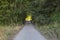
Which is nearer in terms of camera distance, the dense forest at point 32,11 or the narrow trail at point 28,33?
the narrow trail at point 28,33

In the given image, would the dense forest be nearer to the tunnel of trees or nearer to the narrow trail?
the tunnel of trees

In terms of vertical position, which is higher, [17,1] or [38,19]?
[17,1]

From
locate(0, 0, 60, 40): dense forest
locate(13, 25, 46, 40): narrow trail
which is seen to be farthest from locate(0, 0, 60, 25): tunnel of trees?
locate(13, 25, 46, 40): narrow trail

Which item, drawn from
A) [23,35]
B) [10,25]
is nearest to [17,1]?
[10,25]

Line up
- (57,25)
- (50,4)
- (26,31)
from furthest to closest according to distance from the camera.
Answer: (50,4)
(57,25)
(26,31)

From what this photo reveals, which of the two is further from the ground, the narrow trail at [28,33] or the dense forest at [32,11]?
the narrow trail at [28,33]

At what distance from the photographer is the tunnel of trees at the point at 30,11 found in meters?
2.87

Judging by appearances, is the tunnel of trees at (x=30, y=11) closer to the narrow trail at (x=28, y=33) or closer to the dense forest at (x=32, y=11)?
the dense forest at (x=32, y=11)

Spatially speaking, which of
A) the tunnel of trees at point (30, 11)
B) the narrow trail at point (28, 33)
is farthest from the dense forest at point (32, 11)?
the narrow trail at point (28, 33)

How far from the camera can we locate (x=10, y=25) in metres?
2.90

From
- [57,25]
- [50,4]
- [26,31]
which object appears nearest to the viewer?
[26,31]

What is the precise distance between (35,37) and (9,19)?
1.42 m

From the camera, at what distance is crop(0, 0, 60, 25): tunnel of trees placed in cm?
287

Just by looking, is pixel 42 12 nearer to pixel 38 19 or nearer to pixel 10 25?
pixel 38 19
